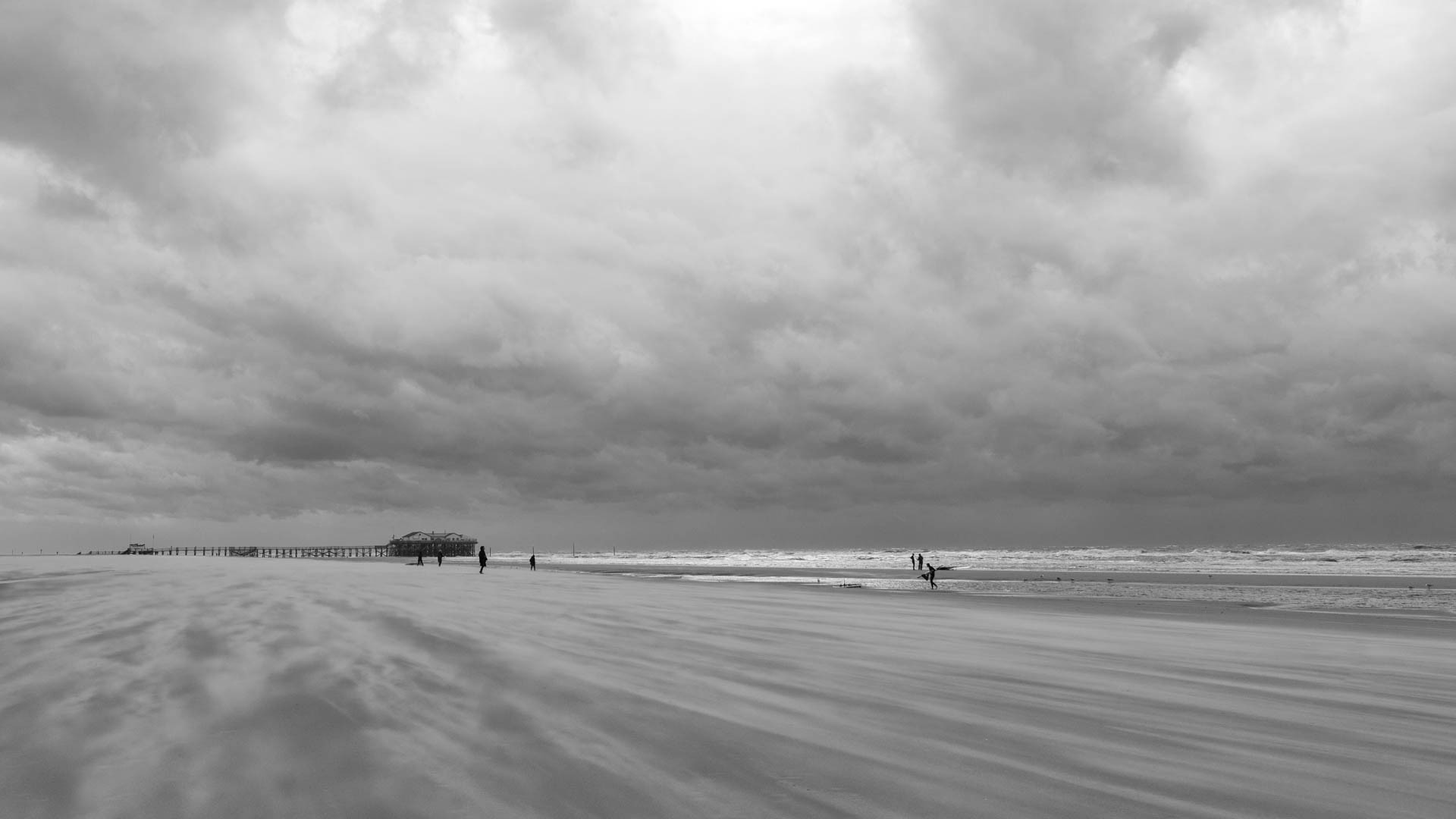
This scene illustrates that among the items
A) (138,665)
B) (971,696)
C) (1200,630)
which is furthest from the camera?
(1200,630)

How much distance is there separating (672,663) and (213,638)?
7.75 meters

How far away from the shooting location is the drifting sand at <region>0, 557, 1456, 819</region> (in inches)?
194

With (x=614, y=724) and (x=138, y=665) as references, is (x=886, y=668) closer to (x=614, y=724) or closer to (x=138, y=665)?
(x=614, y=724)

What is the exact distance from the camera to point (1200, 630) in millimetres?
18844

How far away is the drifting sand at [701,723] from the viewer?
4.93 m

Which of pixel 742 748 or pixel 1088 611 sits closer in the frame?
pixel 742 748

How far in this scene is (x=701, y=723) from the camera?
7094mm

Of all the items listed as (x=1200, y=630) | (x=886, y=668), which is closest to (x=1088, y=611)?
(x=1200, y=630)

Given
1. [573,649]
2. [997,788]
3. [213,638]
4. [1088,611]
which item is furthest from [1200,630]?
[213,638]

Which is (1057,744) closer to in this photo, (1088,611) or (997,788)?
(997,788)

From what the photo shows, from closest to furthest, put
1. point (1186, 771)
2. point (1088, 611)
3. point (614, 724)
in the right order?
point (1186, 771) < point (614, 724) < point (1088, 611)

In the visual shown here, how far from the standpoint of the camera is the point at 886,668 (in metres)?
10.8

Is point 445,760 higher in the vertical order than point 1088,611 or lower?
higher

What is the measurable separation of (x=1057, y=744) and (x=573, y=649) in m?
7.69
